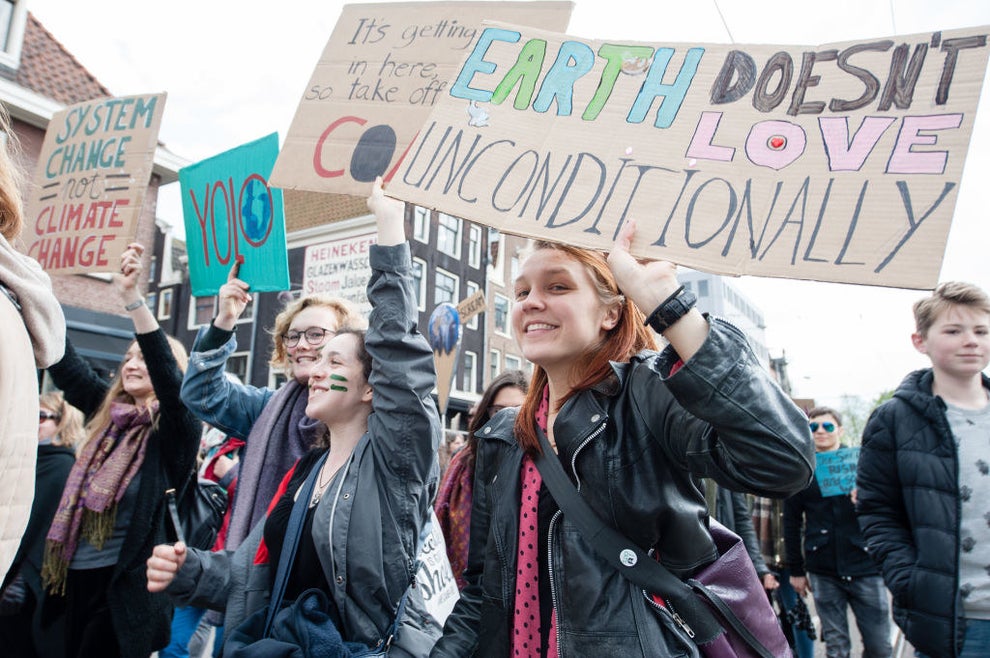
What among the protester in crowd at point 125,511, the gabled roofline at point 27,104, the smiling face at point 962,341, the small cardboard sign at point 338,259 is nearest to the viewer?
the smiling face at point 962,341

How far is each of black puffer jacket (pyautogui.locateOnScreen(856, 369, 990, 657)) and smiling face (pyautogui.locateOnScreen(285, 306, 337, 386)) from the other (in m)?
2.43

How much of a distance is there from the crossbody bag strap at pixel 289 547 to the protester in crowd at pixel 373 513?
0.02 metres

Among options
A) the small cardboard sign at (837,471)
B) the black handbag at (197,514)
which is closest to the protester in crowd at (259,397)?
the black handbag at (197,514)

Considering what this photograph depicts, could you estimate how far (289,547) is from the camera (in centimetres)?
208

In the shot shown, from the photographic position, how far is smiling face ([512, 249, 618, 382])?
1.76 meters

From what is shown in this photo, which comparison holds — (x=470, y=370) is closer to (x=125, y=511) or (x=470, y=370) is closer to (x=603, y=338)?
(x=125, y=511)

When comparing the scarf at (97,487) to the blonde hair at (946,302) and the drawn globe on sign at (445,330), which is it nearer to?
the drawn globe on sign at (445,330)

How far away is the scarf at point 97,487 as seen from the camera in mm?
3053

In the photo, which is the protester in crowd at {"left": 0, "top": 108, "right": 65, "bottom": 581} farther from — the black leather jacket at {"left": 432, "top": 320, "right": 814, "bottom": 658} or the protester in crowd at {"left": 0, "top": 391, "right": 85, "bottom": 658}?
the protester in crowd at {"left": 0, "top": 391, "right": 85, "bottom": 658}

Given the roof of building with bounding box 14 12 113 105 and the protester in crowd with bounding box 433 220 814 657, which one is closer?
the protester in crowd with bounding box 433 220 814 657

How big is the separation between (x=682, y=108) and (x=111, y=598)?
3036 mm

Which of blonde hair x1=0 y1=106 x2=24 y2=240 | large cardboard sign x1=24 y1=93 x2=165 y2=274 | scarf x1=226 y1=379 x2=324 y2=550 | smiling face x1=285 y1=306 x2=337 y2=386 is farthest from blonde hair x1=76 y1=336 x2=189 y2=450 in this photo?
blonde hair x1=0 y1=106 x2=24 y2=240

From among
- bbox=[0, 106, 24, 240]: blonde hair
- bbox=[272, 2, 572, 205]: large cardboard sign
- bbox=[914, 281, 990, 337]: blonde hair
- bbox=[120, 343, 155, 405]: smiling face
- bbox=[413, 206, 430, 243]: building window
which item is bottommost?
bbox=[120, 343, 155, 405]: smiling face

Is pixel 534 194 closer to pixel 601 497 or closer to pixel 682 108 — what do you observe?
pixel 682 108
